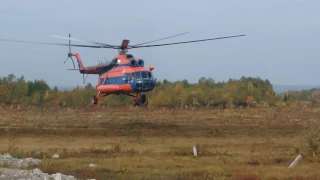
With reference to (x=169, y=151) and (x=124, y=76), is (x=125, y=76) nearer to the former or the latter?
(x=124, y=76)

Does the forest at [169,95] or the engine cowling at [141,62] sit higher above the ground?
the engine cowling at [141,62]

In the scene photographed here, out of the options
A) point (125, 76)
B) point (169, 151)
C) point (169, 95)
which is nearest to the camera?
point (169, 151)

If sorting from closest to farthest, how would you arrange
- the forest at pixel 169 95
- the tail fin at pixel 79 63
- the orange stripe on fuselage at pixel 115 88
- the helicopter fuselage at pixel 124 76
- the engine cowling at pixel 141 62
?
1. the helicopter fuselage at pixel 124 76
2. the orange stripe on fuselage at pixel 115 88
3. the engine cowling at pixel 141 62
4. the tail fin at pixel 79 63
5. the forest at pixel 169 95

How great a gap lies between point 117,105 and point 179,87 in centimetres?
1125

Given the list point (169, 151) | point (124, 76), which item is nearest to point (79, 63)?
point (124, 76)

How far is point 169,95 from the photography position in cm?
9094

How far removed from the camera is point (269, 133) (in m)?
40.4

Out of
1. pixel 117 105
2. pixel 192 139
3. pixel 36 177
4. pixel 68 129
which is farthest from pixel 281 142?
pixel 117 105

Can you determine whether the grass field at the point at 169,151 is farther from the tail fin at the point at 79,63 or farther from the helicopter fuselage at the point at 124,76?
the tail fin at the point at 79,63

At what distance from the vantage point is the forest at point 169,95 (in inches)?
3551

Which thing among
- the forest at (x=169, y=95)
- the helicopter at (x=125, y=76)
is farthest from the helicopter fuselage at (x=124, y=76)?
the forest at (x=169, y=95)

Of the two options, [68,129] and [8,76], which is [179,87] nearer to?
[8,76]

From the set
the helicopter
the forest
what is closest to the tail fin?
the helicopter

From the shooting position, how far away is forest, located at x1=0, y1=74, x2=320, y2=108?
90188 mm
